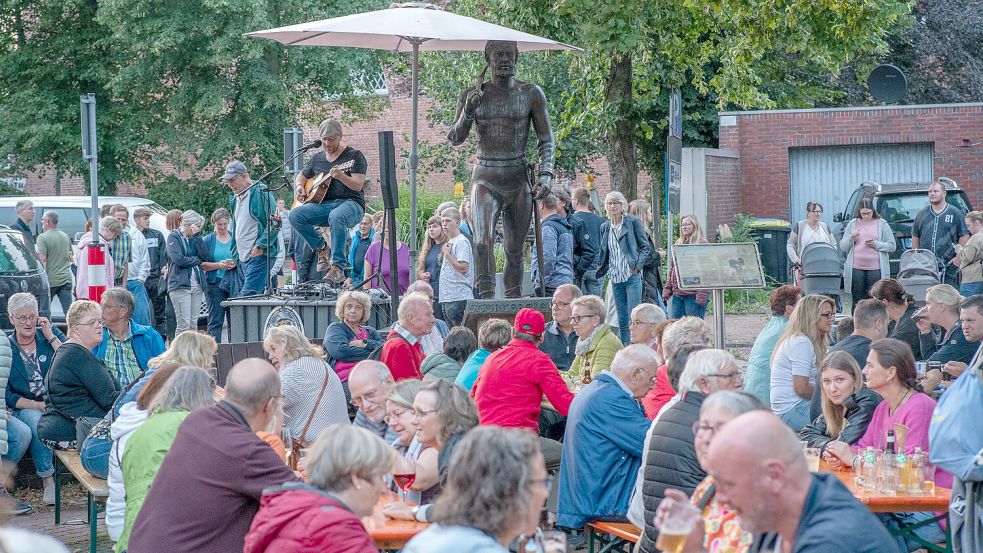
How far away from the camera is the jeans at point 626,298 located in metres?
13.4

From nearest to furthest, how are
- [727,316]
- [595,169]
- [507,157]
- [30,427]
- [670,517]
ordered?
[670,517] < [30,427] < [507,157] < [727,316] < [595,169]

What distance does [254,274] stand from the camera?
13.5 metres

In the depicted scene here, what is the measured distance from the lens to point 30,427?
8969 millimetres

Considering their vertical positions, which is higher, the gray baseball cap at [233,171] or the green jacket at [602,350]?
the gray baseball cap at [233,171]

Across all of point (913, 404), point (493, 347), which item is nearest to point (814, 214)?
point (493, 347)

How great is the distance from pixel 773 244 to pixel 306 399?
17198mm

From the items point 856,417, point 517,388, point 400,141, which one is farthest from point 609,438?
point 400,141

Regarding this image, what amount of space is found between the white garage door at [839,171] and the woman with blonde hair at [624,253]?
1296cm

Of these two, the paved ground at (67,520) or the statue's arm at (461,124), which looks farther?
the statue's arm at (461,124)

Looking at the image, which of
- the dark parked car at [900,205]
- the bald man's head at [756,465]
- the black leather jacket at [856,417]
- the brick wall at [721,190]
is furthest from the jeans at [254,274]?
the brick wall at [721,190]

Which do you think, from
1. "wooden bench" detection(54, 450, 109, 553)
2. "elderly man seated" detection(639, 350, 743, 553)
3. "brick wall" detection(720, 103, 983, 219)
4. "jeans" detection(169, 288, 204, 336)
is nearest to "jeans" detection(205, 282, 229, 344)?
"jeans" detection(169, 288, 204, 336)

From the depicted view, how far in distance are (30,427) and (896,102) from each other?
23.9 m

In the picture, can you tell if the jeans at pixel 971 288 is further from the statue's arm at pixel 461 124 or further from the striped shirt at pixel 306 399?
the striped shirt at pixel 306 399

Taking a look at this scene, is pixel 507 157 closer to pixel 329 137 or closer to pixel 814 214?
pixel 329 137
